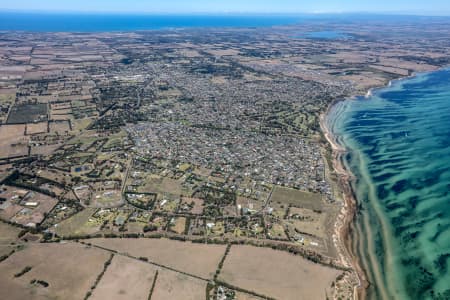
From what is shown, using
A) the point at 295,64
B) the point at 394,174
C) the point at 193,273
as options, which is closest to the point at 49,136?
the point at 193,273

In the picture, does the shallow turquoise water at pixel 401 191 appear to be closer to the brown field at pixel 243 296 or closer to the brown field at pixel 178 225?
the brown field at pixel 243 296

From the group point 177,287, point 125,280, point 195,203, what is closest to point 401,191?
point 195,203

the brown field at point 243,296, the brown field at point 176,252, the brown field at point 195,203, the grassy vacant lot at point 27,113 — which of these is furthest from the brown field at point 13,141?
the brown field at point 243,296

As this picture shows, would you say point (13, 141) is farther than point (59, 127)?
No

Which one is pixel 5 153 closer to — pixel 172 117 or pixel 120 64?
pixel 172 117

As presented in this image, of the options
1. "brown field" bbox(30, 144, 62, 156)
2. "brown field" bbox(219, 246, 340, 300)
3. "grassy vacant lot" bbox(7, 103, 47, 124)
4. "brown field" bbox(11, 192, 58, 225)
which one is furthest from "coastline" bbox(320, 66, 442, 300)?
"grassy vacant lot" bbox(7, 103, 47, 124)

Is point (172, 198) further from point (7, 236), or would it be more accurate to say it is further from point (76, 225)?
point (7, 236)

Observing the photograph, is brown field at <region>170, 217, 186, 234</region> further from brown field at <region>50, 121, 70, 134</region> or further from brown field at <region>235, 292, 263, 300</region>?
brown field at <region>50, 121, 70, 134</region>
